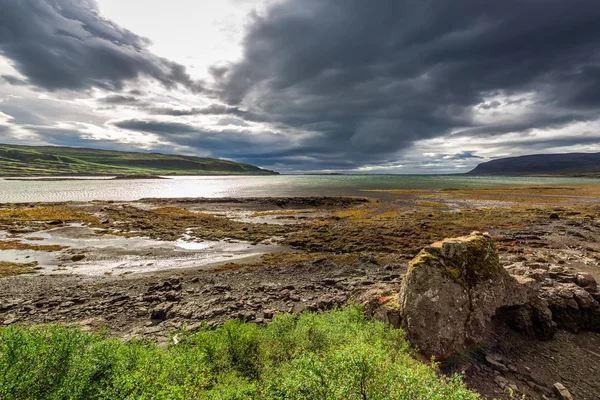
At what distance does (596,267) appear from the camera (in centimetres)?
1906

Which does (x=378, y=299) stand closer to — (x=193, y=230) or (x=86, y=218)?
(x=193, y=230)

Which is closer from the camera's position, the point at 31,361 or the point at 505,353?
the point at 31,361

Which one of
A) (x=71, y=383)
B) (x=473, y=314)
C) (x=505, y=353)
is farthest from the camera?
(x=473, y=314)

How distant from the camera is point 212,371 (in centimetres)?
827

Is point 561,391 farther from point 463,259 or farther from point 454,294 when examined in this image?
point 463,259

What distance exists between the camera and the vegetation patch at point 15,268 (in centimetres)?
2075

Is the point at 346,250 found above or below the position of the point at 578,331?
below

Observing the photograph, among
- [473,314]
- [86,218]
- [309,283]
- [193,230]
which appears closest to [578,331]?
[473,314]

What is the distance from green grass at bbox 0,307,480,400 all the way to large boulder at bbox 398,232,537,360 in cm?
173

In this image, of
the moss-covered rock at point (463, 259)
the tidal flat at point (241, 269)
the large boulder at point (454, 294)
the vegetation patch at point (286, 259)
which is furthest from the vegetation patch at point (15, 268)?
the moss-covered rock at point (463, 259)

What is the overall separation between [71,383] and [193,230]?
114ft

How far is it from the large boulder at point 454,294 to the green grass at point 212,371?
5.69 ft

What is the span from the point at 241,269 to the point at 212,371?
14401mm

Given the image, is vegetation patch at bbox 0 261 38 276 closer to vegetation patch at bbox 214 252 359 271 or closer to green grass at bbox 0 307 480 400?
vegetation patch at bbox 214 252 359 271
